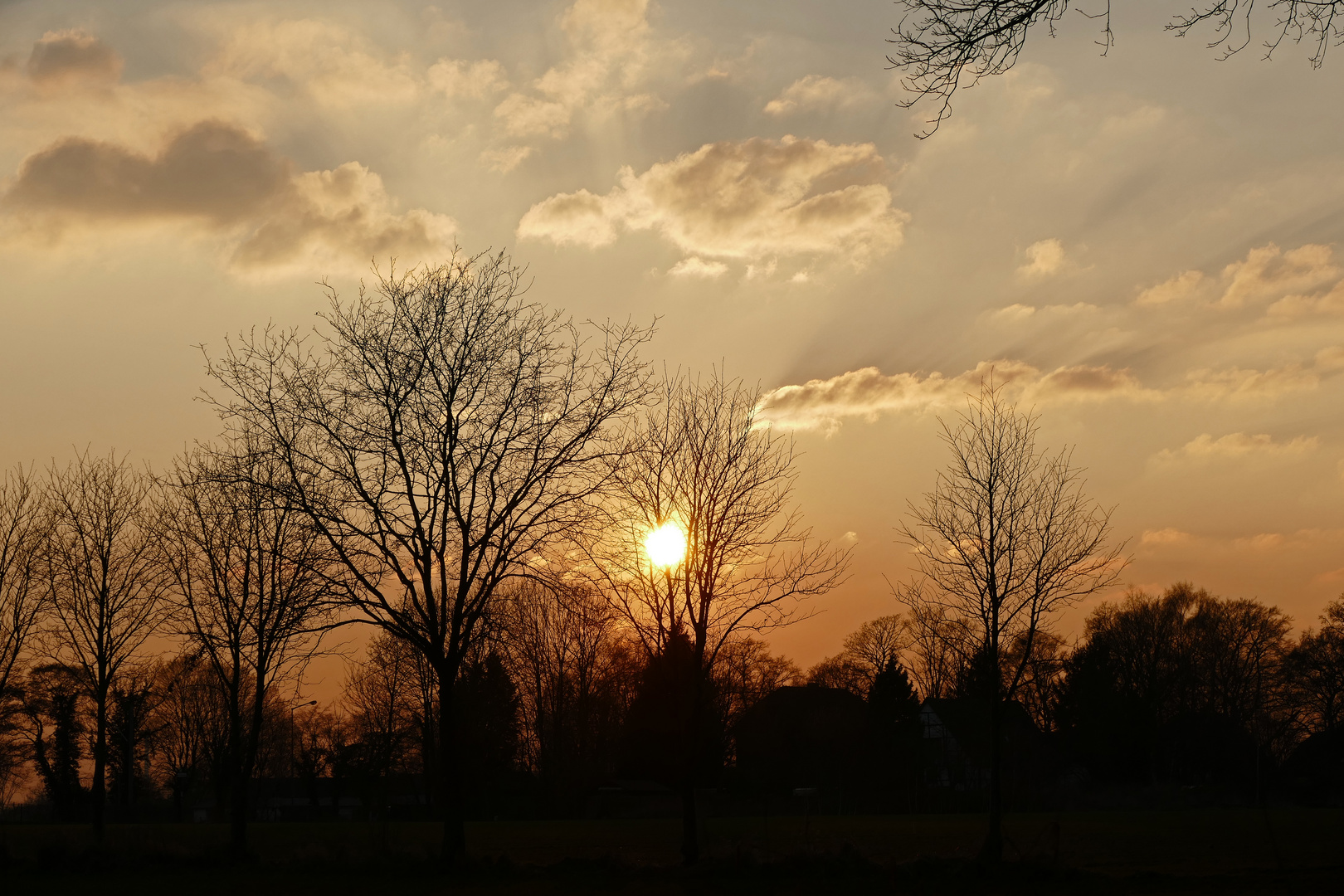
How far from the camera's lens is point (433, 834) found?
36.4 meters

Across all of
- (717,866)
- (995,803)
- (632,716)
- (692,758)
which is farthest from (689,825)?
(632,716)

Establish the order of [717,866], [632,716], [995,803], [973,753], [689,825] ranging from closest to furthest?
[717,866] → [995,803] → [689,825] → [632,716] → [973,753]

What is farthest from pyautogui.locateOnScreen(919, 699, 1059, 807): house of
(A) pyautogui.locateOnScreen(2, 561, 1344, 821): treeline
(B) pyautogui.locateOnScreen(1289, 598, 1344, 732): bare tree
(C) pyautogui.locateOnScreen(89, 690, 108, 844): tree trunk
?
(C) pyautogui.locateOnScreen(89, 690, 108, 844): tree trunk

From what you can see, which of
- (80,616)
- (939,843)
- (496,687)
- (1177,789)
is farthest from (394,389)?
(1177,789)

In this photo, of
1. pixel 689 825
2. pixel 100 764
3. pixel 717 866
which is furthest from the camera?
pixel 100 764

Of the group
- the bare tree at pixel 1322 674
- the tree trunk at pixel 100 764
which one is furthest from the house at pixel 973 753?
the tree trunk at pixel 100 764

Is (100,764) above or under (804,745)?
above

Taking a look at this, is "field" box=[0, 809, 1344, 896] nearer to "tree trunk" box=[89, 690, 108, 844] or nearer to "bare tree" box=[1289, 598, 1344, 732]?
"tree trunk" box=[89, 690, 108, 844]

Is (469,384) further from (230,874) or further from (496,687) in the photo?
(496,687)

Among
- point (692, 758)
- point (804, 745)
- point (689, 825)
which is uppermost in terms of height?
point (692, 758)

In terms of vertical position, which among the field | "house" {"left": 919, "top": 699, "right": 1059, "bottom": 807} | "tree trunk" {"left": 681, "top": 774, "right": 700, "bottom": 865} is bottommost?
"house" {"left": 919, "top": 699, "right": 1059, "bottom": 807}

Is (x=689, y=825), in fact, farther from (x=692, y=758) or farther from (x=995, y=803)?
(x=995, y=803)

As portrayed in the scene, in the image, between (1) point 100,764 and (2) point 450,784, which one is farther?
(1) point 100,764

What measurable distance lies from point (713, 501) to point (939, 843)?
14.8 metres
